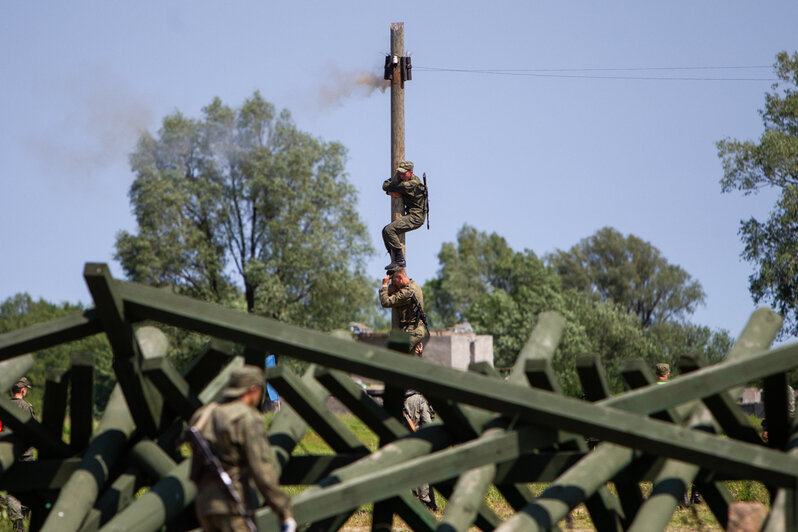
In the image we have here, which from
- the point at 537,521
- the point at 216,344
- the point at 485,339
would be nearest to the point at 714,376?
the point at 537,521

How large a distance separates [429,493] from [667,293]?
91277mm

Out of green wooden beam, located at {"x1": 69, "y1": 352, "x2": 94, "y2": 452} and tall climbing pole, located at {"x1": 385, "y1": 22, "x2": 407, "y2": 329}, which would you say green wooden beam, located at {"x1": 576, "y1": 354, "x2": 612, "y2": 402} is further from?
tall climbing pole, located at {"x1": 385, "y1": 22, "x2": 407, "y2": 329}

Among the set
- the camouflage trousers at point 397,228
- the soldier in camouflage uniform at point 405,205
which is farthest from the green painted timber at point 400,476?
the camouflage trousers at point 397,228

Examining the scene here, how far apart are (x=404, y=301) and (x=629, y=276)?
8804 centimetres

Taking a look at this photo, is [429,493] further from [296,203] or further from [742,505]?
[296,203]

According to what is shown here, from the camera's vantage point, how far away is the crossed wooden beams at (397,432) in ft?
17.3

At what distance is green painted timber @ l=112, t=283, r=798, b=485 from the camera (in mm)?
5242

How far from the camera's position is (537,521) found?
5.36 meters

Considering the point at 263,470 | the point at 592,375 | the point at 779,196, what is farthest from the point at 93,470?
the point at 779,196

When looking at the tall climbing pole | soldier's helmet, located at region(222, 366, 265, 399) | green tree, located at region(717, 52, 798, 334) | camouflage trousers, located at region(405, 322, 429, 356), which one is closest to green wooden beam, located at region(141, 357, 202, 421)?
soldier's helmet, located at region(222, 366, 265, 399)

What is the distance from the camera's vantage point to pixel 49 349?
78438 millimetres

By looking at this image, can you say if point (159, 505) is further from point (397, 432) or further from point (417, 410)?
point (417, 410)

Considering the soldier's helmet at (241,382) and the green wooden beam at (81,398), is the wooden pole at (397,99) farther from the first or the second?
the soldier's helmet at (241,382)

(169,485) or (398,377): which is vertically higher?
(398,377)
